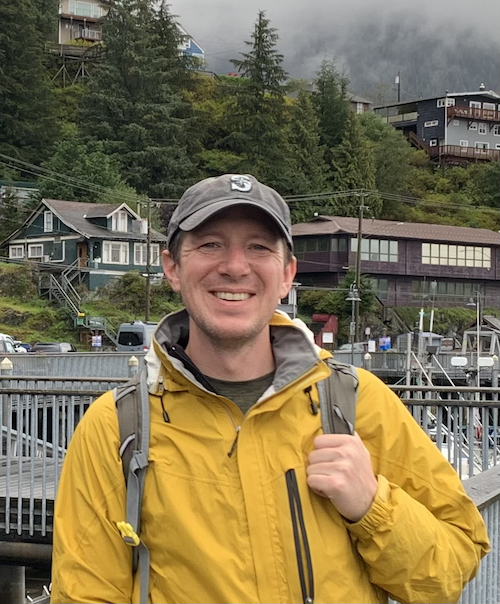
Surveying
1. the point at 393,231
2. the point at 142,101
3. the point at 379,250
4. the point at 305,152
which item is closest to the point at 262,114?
the point at 305,152

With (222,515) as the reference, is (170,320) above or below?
above

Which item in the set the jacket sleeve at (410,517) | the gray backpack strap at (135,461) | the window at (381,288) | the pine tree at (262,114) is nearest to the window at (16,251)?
the window at (381,288)

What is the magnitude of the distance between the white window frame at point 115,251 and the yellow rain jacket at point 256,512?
2499 inches

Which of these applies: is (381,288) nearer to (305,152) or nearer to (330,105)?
(305,152)

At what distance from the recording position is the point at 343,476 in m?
2.20

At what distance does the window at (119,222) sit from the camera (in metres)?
66.4

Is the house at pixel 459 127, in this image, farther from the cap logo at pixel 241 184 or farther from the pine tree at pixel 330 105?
the cap logo at pixel 241 184

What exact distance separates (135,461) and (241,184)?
2.59 ft

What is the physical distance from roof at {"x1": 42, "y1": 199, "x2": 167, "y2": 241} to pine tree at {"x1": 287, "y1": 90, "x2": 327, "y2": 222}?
1092 inches

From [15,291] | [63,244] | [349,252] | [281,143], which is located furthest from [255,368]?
[281,143]

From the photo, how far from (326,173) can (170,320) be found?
326ft

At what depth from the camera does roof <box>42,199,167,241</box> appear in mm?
65000

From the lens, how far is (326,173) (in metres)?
100

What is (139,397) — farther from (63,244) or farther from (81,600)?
(63,244)
